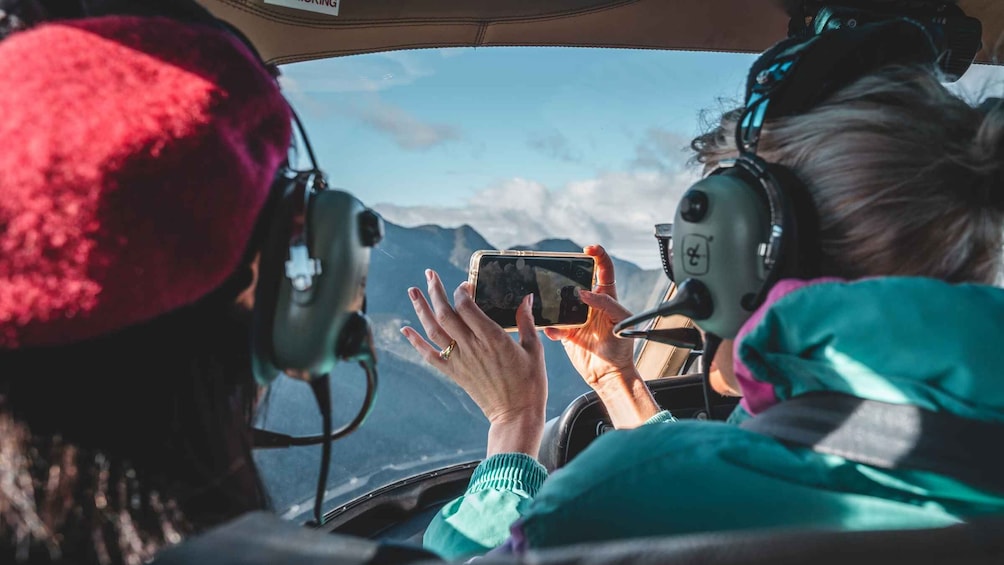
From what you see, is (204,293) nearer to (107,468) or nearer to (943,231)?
(107,468)

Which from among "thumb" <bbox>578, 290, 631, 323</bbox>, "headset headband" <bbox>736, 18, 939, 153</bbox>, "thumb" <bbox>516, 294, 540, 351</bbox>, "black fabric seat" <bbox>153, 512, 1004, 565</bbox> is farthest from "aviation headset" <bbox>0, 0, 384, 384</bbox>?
"thumb" <bbox>578, 290, 631, 323</bbox>

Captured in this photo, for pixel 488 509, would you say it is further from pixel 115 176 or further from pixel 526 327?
pixel 115 176

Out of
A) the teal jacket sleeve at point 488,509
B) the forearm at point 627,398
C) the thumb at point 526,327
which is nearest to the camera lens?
the teal jacket sleeve at point 488,509

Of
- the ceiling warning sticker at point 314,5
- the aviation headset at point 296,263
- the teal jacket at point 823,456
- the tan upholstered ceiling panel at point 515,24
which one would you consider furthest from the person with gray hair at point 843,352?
the ceiling warning sticker at point 314,5

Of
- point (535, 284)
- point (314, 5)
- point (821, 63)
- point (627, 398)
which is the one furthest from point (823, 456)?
point (314, 5)

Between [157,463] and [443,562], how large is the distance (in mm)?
273

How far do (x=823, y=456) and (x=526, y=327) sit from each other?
2.52 ft

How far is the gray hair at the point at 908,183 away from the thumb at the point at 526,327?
63 cm

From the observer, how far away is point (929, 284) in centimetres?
62

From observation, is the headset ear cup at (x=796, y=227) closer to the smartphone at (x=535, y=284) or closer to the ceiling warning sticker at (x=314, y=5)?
the smartphone at (x=535, y=284)

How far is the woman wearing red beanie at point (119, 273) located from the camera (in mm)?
A: 473

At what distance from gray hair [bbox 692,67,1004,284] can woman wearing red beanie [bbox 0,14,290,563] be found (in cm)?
64

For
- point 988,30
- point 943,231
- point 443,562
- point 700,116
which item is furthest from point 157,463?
point 988,30

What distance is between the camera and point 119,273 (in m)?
0.50
